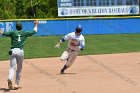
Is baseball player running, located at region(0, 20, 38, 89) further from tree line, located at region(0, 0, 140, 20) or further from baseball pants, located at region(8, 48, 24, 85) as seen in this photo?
Result: tree line, located at region(0, 0, 140, 20)

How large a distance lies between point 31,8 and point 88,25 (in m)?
16.7

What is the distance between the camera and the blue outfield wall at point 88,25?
Answer: 3419 centimetres

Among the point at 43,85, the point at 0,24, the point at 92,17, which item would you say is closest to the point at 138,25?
the point at 92,17

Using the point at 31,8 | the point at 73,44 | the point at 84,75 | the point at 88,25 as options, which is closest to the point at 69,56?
the point at 73,44

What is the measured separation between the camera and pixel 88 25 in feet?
116

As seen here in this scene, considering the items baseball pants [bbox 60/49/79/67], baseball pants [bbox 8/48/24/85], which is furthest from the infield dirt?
baseball pants [bbox 8/48/24/85]

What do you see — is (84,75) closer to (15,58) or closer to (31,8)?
(15,58)

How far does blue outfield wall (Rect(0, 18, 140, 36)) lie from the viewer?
3419 cm

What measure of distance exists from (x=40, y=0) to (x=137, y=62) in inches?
1288

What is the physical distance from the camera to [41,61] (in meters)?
19.2

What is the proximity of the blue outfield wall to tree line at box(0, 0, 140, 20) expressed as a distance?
12.8m

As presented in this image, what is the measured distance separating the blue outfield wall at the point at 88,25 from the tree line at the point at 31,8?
12.8m

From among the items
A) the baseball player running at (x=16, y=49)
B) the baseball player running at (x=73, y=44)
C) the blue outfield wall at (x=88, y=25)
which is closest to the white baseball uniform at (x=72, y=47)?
the baseball player running at (x=73, y=44)

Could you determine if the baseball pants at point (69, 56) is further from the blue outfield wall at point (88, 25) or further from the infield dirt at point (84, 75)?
the blue outfield wall at point (88, 25)
